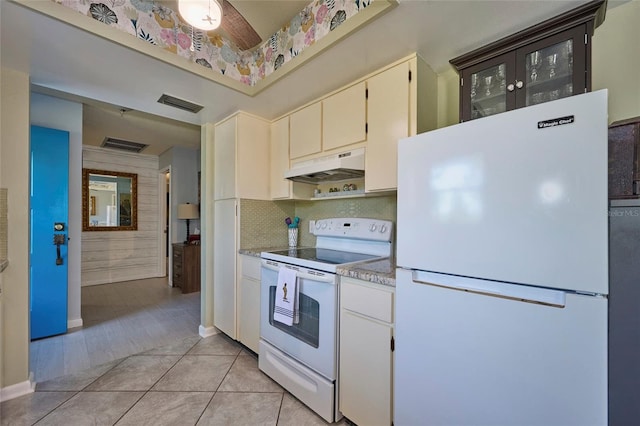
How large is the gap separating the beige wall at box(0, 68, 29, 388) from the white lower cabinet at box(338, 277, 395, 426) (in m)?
2.19

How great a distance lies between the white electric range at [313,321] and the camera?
1.56 metres

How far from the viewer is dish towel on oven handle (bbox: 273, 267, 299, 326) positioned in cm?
175

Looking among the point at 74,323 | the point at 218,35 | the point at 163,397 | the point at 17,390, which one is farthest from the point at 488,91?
the point at 74,323

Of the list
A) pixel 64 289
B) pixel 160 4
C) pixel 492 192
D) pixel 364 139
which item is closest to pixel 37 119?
pixel 64 289

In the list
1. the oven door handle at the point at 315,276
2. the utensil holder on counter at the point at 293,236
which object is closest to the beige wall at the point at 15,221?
the oven door handle at the point at 315,276

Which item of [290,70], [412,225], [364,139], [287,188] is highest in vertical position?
[290,70]

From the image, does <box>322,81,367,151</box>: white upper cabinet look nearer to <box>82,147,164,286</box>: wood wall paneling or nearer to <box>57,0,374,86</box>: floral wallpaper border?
<box>57,0,374,86</box>: floral wallpaper border

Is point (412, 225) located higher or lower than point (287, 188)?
lower

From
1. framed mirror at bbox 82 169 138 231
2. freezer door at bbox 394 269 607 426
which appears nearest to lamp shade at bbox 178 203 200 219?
framed mirror at bbox 82 169 138 231

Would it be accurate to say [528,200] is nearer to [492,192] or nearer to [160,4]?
[492,192]

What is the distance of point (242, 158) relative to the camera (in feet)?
8.14

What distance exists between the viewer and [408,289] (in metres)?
1.22

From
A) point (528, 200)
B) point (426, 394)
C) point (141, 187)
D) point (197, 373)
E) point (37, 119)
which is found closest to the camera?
point (528, 200)

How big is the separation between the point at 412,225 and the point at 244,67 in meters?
1.82
